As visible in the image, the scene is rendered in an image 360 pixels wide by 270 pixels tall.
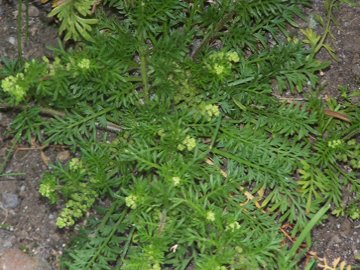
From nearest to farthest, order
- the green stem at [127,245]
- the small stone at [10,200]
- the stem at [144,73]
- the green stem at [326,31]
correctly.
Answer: the green stem at [127,245], the stem at [144,73], the small stone at [10,200], the green stem at [326,31]

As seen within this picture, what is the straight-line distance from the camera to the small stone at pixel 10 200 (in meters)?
3.57

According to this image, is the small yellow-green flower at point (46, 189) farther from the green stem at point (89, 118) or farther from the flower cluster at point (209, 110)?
the flower cluster at point (209, 110)

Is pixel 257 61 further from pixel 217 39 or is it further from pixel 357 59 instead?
pixel 357 59

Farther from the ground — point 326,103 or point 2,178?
point 326,103

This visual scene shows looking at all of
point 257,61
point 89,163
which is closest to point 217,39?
point 257,61

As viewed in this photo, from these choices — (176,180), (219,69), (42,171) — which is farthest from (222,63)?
(42,171)

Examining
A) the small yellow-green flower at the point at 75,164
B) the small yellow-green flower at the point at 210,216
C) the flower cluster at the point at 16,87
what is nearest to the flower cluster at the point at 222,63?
the small yellow-green flower at the point at 210,216

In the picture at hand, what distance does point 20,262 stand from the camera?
3.49 m

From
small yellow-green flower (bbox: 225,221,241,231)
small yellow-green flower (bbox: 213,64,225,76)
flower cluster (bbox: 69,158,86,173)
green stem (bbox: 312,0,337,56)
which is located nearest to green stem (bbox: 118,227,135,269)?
flower cluster (bbox: 69,158,86,173)

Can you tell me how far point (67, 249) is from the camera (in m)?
3.45

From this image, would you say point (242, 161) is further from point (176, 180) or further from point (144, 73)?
point (144, 73)

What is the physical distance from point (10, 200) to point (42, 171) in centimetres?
21

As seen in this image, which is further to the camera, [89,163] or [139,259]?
[89,163]

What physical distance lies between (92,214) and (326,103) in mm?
1325
